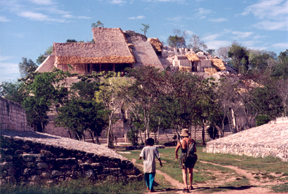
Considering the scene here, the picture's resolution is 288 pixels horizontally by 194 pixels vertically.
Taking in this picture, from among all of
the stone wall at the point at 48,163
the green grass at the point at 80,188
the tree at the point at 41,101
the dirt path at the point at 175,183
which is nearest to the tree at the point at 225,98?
the tree at the point at 41,101

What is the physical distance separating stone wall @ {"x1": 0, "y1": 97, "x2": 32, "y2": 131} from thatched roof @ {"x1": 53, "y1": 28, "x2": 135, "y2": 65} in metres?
34.7

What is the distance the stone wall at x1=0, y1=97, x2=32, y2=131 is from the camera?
10938 mm

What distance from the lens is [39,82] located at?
34875 millimetres

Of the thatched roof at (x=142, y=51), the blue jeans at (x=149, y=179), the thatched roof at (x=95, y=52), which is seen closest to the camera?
the blue jeans at (x=149, y=179)

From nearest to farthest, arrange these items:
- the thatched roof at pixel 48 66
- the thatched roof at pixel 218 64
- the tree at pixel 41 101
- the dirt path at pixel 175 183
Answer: the dirt path at pixel 175 183, the tree at pixel 41 101, the thatched roof at pixel 48 66, the thatched roof at pixel 218 64

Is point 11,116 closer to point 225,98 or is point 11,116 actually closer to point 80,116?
point 80,116

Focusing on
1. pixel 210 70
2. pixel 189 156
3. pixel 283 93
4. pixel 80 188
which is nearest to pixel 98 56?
pixel 210 70

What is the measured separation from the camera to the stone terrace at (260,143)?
15.4 meters

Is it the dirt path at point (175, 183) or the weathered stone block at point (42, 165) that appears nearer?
the weathered stone block at point (42, 165)

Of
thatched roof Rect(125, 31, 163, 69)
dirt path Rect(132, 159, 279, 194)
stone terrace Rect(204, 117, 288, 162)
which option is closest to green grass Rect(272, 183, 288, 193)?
dirt path Rect(132, 159, 279, 194)

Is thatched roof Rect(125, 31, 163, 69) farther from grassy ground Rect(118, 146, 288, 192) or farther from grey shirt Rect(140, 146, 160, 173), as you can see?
grey shirt Rect(140, 146, 160, 173)

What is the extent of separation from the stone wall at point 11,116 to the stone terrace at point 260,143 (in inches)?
451

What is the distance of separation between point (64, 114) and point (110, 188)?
19947mm

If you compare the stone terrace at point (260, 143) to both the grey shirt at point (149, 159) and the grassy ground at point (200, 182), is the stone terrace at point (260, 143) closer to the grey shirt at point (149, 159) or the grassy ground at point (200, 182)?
the grassy ground at point (200, 182)
